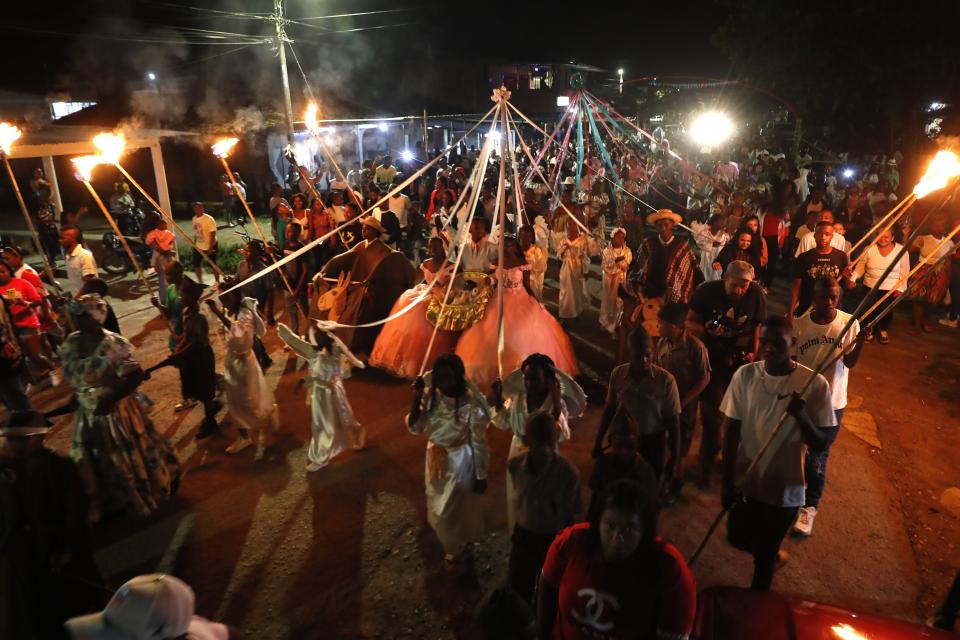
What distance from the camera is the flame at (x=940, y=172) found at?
12.5 ft

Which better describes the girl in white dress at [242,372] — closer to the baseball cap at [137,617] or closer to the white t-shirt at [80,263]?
the white t-shirt at [80,263]

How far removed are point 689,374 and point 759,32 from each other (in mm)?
14763

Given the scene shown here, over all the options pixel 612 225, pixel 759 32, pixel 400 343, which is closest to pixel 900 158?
pixel 759 32

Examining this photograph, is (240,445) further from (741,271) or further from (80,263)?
(741,271)

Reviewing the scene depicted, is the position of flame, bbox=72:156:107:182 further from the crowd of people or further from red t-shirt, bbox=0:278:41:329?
red t-shirt, bbox=0:278:41:329

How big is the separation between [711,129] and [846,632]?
2503 cm

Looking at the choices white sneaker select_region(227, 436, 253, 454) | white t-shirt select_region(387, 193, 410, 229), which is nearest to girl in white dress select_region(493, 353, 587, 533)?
white sneaker select_region(227, 436, 253, 454)

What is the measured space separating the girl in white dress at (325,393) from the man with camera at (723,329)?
122 inches

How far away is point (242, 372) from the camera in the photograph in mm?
5855

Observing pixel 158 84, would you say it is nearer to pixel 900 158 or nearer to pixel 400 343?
pixel 400 343

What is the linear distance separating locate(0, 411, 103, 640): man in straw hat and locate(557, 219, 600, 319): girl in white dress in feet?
24.1

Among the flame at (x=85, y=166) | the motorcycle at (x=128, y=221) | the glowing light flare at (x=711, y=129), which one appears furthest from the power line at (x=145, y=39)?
the glowing light flare at (x=711, y=129)

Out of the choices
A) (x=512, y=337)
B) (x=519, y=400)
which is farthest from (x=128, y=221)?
(x=519, y=400)

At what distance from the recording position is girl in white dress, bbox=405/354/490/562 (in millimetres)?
4051
